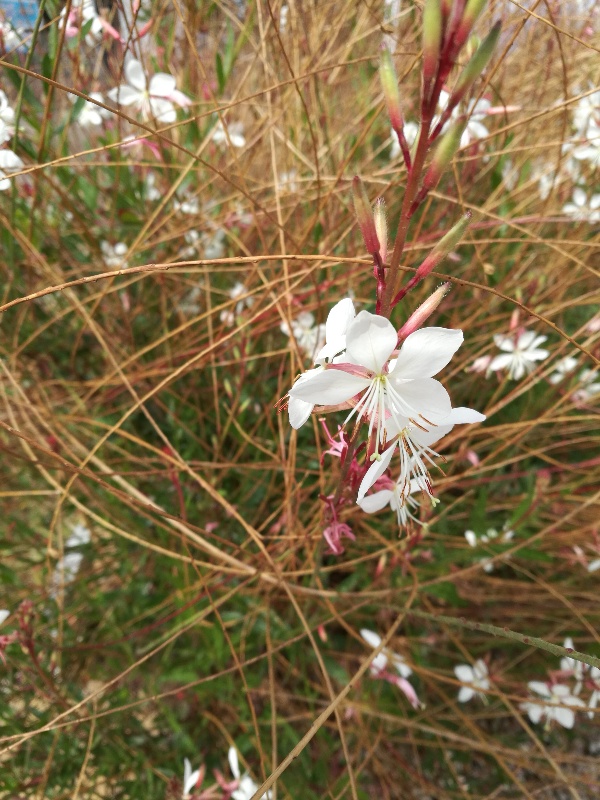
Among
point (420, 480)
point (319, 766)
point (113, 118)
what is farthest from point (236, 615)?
point (113, 118)

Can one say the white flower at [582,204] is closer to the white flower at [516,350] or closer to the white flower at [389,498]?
the white flower at [516,350]

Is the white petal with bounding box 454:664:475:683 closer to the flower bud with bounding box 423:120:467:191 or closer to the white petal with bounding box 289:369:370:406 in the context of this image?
the white petal with bounding box 289:369:370:406

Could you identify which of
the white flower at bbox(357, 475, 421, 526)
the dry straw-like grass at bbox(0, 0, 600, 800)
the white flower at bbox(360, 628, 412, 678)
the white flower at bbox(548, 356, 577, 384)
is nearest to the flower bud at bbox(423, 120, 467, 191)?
the white flower at bbox(357, 475, 421, 526)

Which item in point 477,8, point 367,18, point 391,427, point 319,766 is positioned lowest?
point 319,766

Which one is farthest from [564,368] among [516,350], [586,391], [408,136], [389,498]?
[389,498]

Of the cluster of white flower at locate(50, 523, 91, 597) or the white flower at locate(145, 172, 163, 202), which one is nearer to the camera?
the cluster of white flower at locate(50, 523, 91, 597)

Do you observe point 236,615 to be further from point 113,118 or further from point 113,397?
point 113,118

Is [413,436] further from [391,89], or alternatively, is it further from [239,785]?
[239,785]
